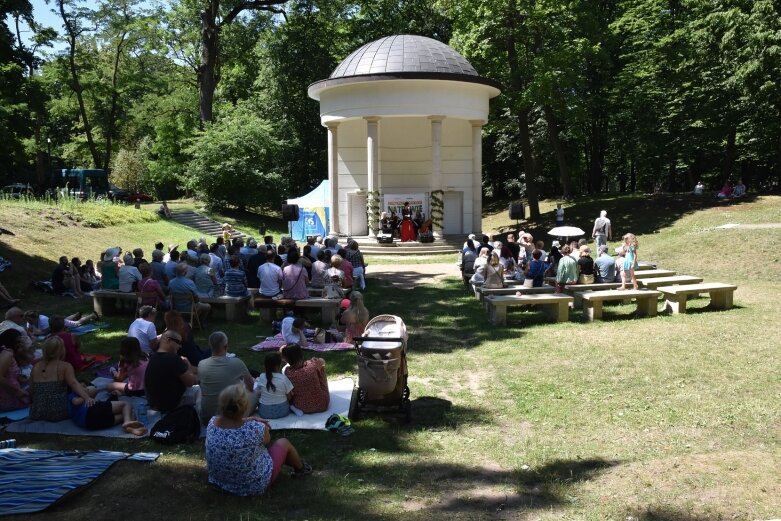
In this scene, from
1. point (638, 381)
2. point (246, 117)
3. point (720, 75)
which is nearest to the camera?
point (638, 381)

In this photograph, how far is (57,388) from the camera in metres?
6.74

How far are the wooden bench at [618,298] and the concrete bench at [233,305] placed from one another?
6705 mm

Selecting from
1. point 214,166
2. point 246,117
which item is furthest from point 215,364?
point 246,117

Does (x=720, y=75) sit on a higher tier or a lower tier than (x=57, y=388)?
higher

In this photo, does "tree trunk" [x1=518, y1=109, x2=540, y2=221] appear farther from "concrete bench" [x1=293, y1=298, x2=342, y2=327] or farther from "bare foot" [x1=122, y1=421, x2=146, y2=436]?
"bare foot" [x1=122, y1=421, x2=146, y2=436]

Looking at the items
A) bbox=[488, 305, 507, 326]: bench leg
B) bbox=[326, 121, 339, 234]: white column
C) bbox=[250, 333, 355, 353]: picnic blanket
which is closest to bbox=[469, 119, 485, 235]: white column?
bbox=[326, 121, 339, 234]: white column

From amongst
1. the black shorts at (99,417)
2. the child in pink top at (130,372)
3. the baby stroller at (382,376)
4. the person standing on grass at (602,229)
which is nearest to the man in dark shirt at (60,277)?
the child in pink top at (130,372)

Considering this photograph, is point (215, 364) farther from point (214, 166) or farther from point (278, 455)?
point (214, 166)

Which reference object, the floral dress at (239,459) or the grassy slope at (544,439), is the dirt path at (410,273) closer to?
the grassy slope at (544,439)

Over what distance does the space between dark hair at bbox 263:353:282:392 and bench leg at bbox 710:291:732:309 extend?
1010cm

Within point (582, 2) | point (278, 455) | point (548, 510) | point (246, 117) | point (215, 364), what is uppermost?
point (582, 2)

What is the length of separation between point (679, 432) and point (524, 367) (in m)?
2.89

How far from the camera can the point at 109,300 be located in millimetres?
13180

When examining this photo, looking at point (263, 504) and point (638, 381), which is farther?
point (638, 381)
